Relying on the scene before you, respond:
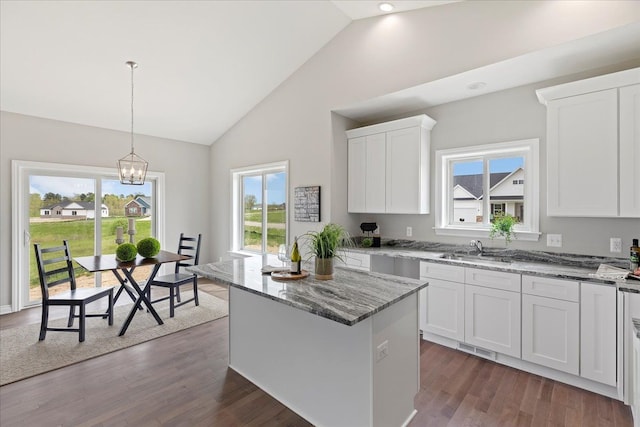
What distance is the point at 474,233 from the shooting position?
354cm

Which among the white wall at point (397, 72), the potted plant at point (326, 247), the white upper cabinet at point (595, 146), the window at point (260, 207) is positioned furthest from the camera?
the window at point (260, 207)

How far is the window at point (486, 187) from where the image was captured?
3.22 m

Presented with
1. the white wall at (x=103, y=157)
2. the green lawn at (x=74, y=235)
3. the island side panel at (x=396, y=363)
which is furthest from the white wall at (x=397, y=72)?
the green lawn at (x=74, y=235)

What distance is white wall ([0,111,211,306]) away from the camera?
4066 mm

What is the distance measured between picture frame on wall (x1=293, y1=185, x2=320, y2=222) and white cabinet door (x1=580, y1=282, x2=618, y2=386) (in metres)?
2.84

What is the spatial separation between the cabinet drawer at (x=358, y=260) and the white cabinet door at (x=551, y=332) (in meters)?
1.59

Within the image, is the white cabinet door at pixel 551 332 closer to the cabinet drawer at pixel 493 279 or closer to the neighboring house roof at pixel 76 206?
the cabinet drawer at pixel 493 279

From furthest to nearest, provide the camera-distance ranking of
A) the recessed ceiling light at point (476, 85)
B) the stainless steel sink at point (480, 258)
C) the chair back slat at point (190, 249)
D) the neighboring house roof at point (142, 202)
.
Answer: the neighboring house roof at point (142, 202) < the chair back slat at point (190, 249) < the stainless steel sink at point (480, 258) < the recessed ceiling light at point (476, 85)

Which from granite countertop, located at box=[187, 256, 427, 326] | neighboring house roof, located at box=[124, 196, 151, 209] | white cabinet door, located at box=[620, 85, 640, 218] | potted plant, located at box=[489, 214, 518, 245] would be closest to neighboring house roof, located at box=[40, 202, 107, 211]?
neighboring house roof, located at box=[124, 196, 151, 209]

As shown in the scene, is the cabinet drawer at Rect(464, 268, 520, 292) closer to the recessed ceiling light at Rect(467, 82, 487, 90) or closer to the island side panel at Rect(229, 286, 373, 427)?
the island side panel at Rect(229, 286, 373, 427)

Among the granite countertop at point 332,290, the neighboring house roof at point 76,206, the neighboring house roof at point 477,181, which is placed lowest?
the granite countertop at point 332,290

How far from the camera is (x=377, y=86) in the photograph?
3.58 meters

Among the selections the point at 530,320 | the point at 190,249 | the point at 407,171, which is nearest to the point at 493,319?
the point at 530,320

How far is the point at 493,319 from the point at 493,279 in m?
0.37
